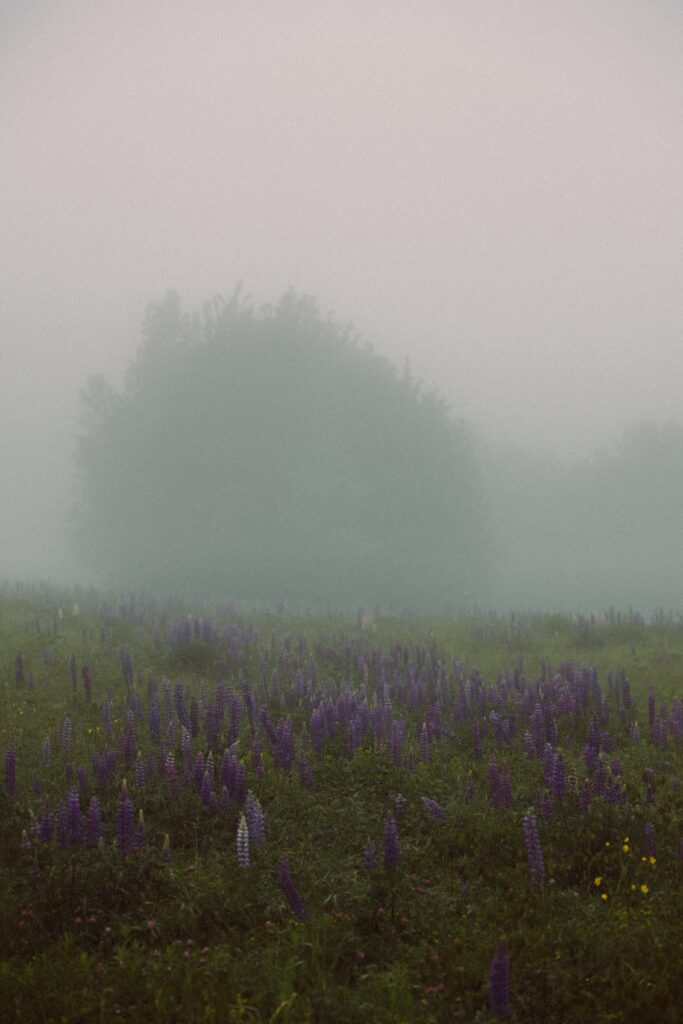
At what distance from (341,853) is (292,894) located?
3.70 feet

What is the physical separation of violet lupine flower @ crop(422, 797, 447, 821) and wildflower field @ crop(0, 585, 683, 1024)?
0.02 meters

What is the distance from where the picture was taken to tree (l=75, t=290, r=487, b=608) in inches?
1346

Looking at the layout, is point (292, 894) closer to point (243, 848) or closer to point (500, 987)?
point (243, 848)

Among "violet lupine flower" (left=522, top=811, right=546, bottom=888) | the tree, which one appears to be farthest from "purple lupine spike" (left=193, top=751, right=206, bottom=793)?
the tree

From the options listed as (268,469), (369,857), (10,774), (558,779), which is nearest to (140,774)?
(10,774)

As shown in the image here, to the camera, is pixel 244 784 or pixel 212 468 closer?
pixel 244 784

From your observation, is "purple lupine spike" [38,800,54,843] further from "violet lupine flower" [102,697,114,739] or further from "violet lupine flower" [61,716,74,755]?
"violet lupine flower" [102,697,114,739]

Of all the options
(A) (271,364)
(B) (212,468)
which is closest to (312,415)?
(A) (271,364)

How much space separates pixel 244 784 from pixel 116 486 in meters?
29.6

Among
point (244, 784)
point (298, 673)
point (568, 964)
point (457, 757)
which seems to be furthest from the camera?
point (298, 673)

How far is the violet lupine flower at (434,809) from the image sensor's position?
7.07 metres

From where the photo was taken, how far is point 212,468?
34156 millimetres

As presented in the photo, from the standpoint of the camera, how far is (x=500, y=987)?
4371mm

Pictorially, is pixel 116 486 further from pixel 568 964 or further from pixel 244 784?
pixel 568 964
